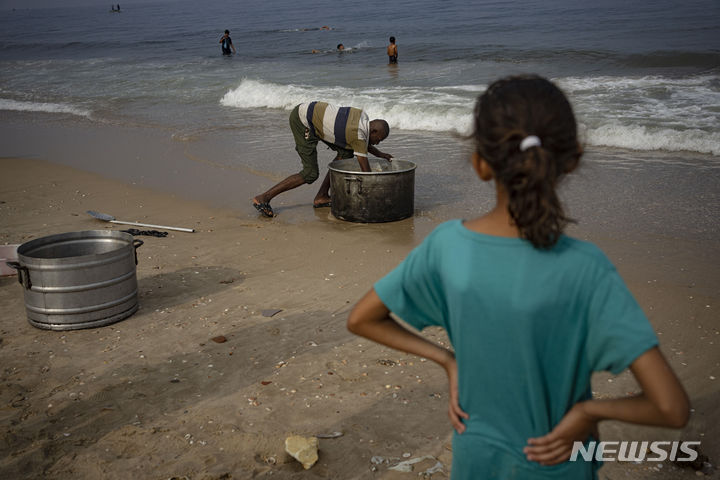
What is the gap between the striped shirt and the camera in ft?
23.0

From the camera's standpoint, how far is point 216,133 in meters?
12.8

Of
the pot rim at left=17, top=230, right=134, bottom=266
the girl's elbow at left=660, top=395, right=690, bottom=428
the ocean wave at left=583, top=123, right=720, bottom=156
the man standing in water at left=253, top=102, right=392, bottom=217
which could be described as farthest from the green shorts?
the girl's elbow at left=660, top=395, right=690, bottom=428

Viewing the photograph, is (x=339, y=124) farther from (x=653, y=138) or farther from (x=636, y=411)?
(x=636, y=411)

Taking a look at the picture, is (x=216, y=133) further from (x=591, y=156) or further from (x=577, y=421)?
(x=577, y=421)

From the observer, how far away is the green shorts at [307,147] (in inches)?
298

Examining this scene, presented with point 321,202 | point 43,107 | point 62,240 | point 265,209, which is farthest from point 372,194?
point 43,107

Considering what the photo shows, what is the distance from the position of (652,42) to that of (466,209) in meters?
21.3

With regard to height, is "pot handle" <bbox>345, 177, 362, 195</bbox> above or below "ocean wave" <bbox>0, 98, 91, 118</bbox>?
below

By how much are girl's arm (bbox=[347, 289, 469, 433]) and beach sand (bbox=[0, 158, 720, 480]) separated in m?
1.59

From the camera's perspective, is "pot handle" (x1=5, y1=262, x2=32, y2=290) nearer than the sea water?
Yes

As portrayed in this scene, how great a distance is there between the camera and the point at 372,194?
706cm

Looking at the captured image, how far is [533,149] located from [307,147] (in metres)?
6.42

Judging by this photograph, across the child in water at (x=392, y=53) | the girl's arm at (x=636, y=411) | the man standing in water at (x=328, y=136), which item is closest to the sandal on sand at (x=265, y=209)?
the man standing in water at (x=328, y=136)

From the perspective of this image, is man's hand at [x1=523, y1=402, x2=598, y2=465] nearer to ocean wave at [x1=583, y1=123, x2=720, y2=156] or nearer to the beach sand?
the beach sand
